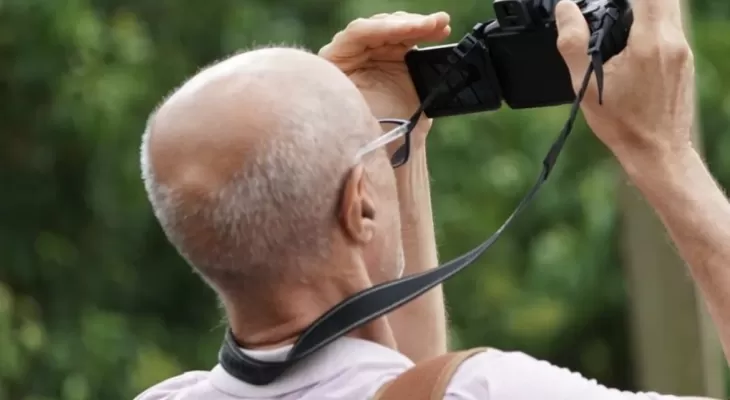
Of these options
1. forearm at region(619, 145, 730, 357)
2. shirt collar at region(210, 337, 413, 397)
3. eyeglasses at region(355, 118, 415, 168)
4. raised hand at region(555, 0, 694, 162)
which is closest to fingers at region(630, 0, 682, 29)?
raised hand at region(555, 0, 694, 162)

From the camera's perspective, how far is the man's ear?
135cm

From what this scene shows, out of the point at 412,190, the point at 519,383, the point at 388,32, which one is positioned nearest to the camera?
the point at 519,383

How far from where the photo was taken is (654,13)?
1.33m

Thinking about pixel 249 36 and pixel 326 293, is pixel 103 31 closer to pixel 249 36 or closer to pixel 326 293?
pixel 249 36

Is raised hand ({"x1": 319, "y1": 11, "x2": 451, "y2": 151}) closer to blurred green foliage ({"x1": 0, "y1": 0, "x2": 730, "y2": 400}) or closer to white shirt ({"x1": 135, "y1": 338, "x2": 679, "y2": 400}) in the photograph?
white shirt ({"x1": 135, "y1": 338, "x2": 679, "y2": 400})

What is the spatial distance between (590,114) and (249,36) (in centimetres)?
311

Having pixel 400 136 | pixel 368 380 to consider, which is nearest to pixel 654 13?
pixel 400 136

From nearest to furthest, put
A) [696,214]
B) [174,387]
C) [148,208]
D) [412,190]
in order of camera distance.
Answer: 1. [696,214]
2. [174,387]
3. [412,190]
4. [148,208]

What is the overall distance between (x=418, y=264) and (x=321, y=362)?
1.33ft

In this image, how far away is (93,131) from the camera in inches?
172

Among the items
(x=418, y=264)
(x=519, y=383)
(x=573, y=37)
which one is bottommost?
(x=418, y=264)

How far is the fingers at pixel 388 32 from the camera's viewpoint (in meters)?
1.61

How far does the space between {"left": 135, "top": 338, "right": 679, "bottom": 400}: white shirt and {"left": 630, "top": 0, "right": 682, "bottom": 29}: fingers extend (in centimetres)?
35

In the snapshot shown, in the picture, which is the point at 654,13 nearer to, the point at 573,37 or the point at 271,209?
the point at 573,37
